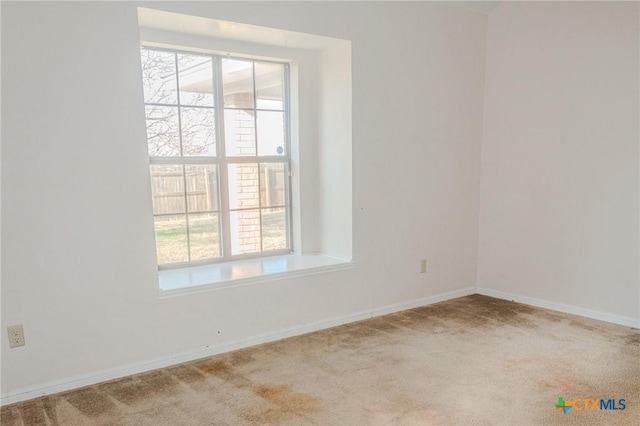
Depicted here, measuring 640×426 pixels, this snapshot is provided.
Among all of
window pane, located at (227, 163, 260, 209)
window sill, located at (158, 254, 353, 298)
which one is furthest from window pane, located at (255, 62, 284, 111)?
window sill, located at (158, 254, 353, 298)

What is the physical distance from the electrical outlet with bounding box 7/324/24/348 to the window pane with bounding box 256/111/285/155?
1.95 m

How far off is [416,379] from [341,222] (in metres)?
1.38

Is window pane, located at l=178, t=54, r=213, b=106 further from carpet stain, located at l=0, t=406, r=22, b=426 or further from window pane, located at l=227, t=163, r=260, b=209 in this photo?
carpet stain, located at l=0, t=406, r=22, b=426

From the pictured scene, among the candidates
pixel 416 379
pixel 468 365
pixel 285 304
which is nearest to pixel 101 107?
pixel 285 304

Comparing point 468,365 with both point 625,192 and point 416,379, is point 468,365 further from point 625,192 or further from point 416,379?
point 625,192

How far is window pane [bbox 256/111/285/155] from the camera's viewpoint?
3521mm

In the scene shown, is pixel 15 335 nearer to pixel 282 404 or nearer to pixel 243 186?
pixel 282 404

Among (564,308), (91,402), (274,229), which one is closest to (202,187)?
(274,229)

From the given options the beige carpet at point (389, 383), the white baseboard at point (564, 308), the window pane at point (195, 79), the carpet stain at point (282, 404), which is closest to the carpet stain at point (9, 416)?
the beige carpet at point (389, 383)

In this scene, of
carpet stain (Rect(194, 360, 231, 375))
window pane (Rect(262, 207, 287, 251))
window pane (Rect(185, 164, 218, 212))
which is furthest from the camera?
window pane (Rect(262, 207, 287, 251))

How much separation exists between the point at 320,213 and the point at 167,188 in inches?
48.8

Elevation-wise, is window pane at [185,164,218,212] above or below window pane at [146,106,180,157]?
below

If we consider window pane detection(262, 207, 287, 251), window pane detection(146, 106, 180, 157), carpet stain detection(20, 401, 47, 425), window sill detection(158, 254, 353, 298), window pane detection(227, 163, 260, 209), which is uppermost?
window pane detection(146, 106, 180, 157)

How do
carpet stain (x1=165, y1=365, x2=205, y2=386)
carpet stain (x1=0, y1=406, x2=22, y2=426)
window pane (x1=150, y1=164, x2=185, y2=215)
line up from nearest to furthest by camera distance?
carpet stain (x1=0, y1=406, x2=22, y2=426) < carpet stain (x1=165, y1=365, x2=205, y2=386) < window pane (x1=150, y1=164, x2=185, y2=215)
